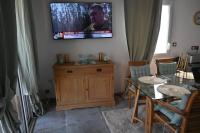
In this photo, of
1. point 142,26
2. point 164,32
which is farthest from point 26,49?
point 164,32

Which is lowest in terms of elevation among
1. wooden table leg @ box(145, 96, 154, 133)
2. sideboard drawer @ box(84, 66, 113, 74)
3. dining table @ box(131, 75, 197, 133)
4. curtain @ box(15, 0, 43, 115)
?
wooden table leg @ box(145, 96, 154, 133)

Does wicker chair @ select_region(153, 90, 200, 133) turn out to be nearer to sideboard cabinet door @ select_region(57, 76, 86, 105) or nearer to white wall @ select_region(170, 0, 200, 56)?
sideboard cabinet door @ select_region(57, 76, 86, 105)

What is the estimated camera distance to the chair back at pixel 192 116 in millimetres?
1769

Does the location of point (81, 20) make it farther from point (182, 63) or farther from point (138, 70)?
point (182, 63)

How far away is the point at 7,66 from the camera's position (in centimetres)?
161

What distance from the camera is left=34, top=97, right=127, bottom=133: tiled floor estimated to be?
2.63 m

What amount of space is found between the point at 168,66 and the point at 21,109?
8.33ft

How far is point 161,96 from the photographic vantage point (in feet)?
7.16

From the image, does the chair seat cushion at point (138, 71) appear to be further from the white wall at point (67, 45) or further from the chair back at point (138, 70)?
the white wall at point (67, 45)

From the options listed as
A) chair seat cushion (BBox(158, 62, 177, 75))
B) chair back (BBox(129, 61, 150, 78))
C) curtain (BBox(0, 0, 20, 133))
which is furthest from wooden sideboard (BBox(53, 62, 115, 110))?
curtain (BBox(0, 0, 20, 133))

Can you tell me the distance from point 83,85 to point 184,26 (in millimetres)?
2707

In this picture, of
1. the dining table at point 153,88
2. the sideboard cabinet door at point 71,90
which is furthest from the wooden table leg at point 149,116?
the sideboard cabinet door at point 71,90

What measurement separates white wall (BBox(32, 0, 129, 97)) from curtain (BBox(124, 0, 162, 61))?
16 centimetres

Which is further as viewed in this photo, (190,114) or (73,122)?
(73,122)
